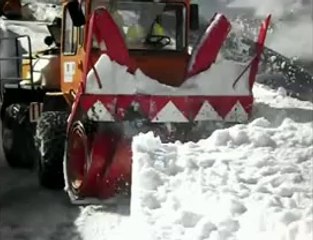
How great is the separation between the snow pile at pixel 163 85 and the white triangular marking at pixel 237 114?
0.49 ft

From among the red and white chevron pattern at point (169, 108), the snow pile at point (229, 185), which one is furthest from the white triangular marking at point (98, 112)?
A: the snow pile at point (229, 185)

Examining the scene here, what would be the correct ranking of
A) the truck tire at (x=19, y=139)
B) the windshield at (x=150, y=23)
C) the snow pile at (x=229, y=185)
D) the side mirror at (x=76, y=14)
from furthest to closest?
1. the truck tire at (x=19, y=139)
2. the windshield at (x=150, y=23)
3. the side mirror at (x=76, y=14)
4. the snow pile at (x=229, y=185)

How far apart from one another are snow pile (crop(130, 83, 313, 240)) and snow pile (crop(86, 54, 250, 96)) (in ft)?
3.21

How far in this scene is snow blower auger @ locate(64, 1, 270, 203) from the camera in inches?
266

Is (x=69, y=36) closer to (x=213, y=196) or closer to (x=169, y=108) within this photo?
(x=169, y=108)

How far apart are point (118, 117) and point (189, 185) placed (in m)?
1.78

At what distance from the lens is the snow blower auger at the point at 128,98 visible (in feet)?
22.2

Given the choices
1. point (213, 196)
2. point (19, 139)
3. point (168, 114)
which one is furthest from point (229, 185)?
point (19, 139)

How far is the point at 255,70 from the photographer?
738 centimetres

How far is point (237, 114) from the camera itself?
720 cm

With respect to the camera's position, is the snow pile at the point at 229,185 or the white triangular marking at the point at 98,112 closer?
the snow pile at the point at 229,185

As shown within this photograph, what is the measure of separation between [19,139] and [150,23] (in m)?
2.41

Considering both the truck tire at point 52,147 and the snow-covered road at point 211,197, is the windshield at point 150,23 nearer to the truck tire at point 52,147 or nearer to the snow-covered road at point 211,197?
the truck tire at point 52,147

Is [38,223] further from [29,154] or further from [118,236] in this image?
[29,154]
